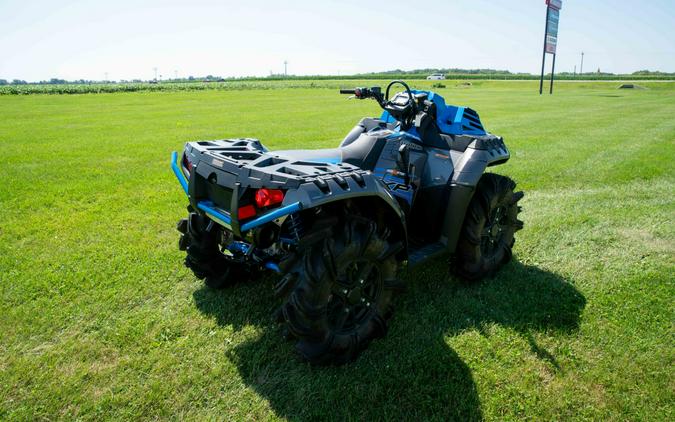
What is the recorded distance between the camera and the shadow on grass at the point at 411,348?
292cm

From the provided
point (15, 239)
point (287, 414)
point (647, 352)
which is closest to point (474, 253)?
point (647, 352)

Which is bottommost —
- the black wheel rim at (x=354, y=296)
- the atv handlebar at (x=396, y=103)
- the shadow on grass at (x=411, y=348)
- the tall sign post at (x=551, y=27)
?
the shadow on grass at (x=411, y=348)

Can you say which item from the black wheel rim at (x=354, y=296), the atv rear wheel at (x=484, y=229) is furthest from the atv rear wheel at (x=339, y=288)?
the atv rear wheel at (x=484, y=229)

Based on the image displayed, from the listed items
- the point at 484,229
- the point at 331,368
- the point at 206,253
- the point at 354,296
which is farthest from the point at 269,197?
the point at 484,229

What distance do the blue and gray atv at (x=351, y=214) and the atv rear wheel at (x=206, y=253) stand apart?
1cm

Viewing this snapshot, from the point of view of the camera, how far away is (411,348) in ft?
11.4

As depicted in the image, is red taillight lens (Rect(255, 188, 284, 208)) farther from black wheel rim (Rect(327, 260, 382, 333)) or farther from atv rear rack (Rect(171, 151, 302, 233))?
black wheel rim (Rect(327, 260, 382, 333))

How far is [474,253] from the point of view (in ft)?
14.6

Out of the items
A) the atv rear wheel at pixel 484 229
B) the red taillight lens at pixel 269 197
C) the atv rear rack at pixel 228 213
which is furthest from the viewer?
the atv rear wheel at pixel 484 229

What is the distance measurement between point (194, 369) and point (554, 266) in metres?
3.85

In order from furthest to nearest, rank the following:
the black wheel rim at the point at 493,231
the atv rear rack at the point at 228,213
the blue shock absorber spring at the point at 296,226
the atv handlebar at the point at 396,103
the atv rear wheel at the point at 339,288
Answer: the black wheel rim at the point at 493,231 → the atv handlebar at the point at 396,103 → the blue shock absorber spring at the point at 296,226 → the atv rear wheel at the point at 339,288 → the atv rear rack at the point at 228,213

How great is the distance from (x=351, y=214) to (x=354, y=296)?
62 centimetres

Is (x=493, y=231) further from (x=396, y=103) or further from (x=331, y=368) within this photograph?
(x=331, y=368)

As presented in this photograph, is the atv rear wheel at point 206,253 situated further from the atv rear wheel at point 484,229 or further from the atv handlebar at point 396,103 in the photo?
the atv rear wheel at point 484,229
